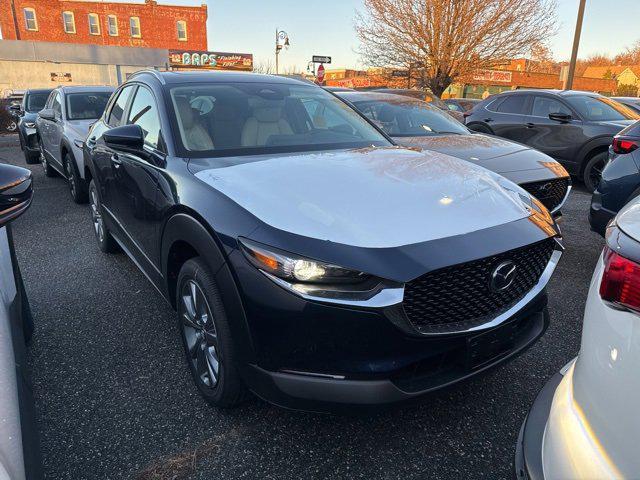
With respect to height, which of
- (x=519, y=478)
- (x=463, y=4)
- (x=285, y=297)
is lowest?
(x=519, y=478)

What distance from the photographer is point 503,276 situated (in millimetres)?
1927

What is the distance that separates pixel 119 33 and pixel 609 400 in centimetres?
4981

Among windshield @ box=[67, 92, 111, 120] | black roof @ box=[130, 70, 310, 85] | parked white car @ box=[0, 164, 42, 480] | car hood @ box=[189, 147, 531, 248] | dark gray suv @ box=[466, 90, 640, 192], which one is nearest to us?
parked white car @ box=[0, 164, 42, 480]

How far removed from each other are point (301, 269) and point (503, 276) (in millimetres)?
857

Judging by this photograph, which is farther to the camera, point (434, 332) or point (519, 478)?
point (434, 332)

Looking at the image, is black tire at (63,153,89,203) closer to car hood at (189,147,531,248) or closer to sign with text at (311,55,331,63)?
car hood at (189,147,531,248)

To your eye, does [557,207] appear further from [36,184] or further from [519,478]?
[36,184]

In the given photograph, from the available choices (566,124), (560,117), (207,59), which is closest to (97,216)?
(560,117)

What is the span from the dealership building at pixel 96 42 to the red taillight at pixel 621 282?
37.1 metres

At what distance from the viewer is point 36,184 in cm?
844

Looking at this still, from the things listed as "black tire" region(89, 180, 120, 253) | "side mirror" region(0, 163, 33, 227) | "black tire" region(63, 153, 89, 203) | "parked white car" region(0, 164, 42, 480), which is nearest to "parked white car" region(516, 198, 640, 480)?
"parked white car" region(0, 164, 42, 480)

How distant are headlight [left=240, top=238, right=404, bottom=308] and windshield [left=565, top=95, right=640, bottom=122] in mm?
7753

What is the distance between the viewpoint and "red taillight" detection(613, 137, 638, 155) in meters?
3.88

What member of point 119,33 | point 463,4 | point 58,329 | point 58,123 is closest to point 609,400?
point 58,329
